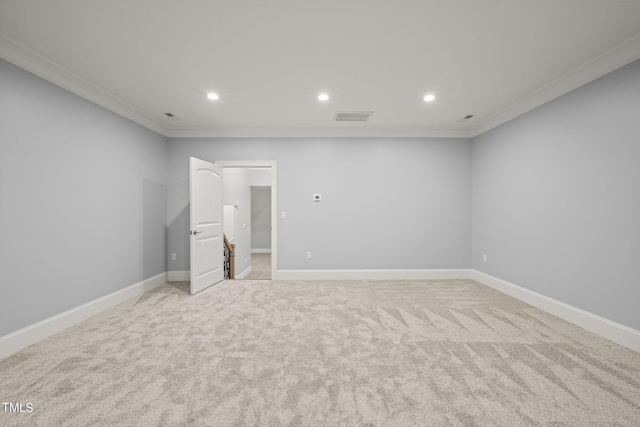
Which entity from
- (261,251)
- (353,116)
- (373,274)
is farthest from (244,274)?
(353,116)

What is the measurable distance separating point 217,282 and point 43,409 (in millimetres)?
2881

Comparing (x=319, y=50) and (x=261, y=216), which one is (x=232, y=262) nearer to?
(x=319, y=50)

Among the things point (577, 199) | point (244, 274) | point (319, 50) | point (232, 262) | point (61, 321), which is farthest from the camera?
point (244, 274)

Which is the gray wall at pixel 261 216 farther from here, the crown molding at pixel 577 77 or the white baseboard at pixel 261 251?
the crown molding at pixel 577 77

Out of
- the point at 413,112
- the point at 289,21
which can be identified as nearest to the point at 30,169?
the point at 289,21

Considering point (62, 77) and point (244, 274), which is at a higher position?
point (62, 77)

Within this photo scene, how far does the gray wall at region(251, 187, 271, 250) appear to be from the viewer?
380 inches

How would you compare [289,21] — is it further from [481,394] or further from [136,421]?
[481,394]

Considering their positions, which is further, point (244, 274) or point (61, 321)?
point (244, 274)

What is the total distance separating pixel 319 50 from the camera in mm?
2342

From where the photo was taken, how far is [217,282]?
4.48m

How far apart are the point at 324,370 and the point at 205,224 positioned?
3076 mm

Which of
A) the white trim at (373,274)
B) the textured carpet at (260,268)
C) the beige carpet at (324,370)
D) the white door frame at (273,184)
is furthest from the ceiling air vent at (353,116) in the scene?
the textured carpet at (260,268)

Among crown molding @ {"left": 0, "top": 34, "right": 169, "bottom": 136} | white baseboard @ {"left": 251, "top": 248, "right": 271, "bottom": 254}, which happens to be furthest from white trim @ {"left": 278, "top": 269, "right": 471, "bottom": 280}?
white baseboard @ {"left": 251, "top": 248, "right": 271, "bottom": 254}
